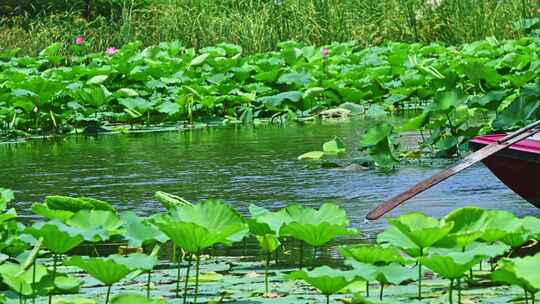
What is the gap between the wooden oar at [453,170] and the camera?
364cm

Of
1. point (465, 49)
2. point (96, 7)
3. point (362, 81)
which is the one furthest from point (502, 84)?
point (96, 7)

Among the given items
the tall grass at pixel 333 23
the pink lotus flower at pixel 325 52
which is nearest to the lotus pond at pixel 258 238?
the pink lotus flower at pixel 325 52

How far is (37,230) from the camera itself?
110 inches

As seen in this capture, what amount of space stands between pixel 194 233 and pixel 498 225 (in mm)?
696

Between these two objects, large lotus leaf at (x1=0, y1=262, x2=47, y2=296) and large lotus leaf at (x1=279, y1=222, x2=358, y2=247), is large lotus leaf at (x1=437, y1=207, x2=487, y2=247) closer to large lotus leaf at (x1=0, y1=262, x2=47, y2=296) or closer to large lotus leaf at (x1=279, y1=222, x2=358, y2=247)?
large lotus leaf at (x1=279, y1=222, x2=358, y2=247)

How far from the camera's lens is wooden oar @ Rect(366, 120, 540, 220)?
12.0ft

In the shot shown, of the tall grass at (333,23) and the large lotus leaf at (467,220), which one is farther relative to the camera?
the tall grass at (333,23)

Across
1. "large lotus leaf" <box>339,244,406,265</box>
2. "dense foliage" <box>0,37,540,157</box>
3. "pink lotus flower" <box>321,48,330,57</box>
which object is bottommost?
"large lotus leaf" <box>339,244,406,265</box>

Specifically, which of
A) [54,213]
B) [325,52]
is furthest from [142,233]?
[325,52]

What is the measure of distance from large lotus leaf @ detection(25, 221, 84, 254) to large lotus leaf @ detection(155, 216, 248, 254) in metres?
0.19

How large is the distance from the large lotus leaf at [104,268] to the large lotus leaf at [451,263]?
0.58 metres

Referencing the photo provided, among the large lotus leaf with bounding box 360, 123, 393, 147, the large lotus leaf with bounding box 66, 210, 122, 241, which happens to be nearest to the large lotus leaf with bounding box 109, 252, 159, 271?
the large lotus leaf with bounding box 66, 210, 122, 241

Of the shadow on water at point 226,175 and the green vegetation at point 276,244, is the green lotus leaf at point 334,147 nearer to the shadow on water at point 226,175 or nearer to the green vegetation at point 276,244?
the shadow on water at point 226,175

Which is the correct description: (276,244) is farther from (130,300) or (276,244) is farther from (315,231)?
(130,300)
